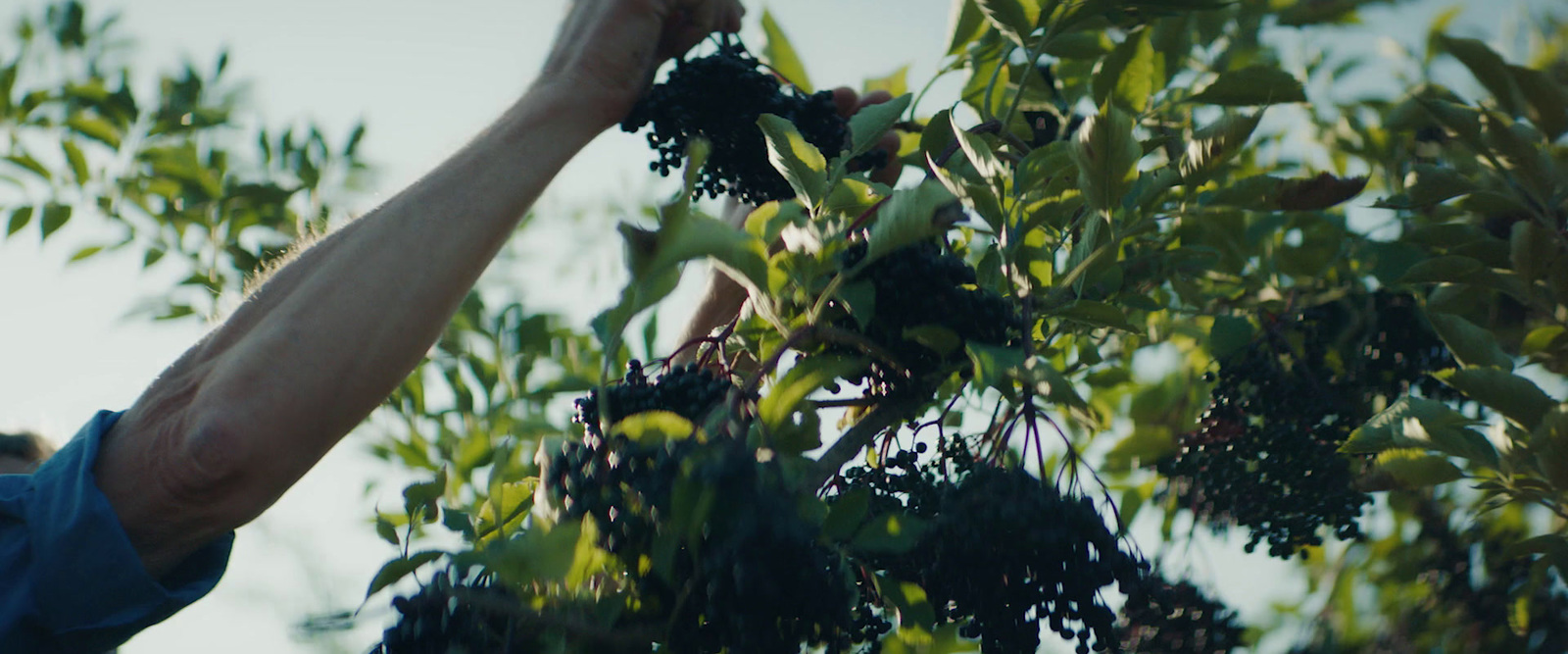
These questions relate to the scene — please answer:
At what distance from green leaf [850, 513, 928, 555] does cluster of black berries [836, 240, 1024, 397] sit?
6.5 inches

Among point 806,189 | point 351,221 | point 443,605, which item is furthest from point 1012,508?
point 351,221

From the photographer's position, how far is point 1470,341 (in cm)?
144

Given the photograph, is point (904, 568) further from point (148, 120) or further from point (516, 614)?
point (148, 120)

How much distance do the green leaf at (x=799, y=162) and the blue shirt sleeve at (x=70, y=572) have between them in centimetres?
81

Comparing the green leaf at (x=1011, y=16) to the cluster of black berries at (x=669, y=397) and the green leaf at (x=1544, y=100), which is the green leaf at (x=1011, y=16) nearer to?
the cluster of black berries at (x=669, y=397)

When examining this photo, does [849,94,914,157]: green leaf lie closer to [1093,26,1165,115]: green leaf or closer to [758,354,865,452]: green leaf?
[758,354,865,452]: green leaf

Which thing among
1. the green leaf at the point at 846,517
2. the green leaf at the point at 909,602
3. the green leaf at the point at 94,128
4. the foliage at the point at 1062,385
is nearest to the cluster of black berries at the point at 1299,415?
the foliage at the point at 1062,385

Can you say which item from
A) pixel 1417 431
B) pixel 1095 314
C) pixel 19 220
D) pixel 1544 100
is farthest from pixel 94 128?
pixel 1544 100

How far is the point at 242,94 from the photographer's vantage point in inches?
108

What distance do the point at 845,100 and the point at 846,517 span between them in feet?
2.38

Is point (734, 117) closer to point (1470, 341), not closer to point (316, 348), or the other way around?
point (316, 348)

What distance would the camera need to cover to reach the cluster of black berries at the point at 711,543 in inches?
31.8

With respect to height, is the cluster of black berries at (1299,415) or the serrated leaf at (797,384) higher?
the cluster of black berries at (1299,415)

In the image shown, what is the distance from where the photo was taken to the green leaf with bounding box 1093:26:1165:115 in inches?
55.9
